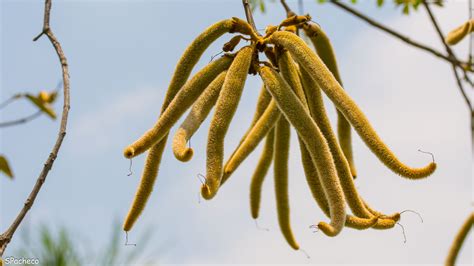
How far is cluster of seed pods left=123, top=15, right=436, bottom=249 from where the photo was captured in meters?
1.95

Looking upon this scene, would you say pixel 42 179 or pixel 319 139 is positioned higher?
pixel 319 139

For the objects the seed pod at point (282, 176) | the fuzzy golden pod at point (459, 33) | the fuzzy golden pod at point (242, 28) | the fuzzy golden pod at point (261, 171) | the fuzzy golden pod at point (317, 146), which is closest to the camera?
the fuzzy golden pod at point (317, 146)

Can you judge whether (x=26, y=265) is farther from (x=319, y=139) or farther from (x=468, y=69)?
(x=468, y=69)

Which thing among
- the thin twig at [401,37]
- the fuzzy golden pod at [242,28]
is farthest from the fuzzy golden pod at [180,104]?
the thin twig at [401,37]

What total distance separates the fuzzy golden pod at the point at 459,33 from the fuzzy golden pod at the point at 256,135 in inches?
52.4

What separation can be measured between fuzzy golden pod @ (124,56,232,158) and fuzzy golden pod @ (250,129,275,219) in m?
0.41

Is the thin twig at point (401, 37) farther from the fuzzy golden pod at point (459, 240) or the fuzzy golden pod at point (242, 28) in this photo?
the fuzzy golden pod at point (242, 28)

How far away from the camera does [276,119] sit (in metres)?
2.31

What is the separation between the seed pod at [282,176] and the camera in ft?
7.79

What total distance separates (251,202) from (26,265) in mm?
774

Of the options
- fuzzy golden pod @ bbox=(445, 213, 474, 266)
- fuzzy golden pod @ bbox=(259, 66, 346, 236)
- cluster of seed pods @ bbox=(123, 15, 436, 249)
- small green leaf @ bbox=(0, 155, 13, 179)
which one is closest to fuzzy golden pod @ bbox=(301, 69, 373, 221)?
cluster of seed pods @ bbox=(123, 15, 436, 249)

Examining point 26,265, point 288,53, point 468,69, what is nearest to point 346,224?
point 288,53

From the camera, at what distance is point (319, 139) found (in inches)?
77.4

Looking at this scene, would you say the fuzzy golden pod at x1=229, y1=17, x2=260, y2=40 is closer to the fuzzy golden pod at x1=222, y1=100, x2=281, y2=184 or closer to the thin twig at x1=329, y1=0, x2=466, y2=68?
the fuzzy golden pod at x1=222, y1=100, x2=281, y2=184
